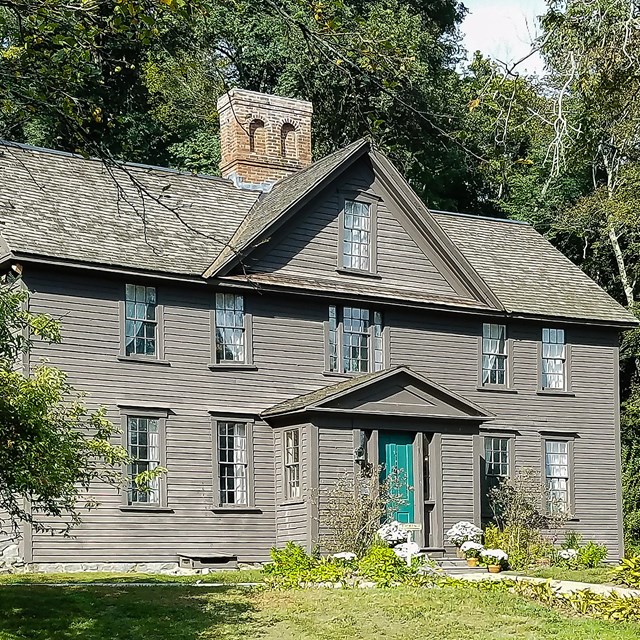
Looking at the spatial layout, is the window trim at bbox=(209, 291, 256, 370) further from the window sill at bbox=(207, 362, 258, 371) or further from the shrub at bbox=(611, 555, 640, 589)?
the shrub at bbox=(611, 555, 640, 589)

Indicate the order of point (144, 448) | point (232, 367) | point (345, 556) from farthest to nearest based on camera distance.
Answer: point (232, 367)
point (144, 448)
point (345, 556)

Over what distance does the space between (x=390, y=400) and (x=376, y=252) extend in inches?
149

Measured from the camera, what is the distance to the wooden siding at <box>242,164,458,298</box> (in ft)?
87.9

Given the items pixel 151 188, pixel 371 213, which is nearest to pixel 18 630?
pixel 151 188

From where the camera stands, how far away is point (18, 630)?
14969 mm

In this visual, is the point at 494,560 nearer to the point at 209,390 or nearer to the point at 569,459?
the point at 209,390

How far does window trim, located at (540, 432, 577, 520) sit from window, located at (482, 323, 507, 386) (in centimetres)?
179

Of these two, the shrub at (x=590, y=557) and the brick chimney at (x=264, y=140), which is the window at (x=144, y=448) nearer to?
the brick chimney at (x=264, y=140)

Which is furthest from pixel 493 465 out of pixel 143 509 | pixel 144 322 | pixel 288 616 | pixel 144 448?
pixel 288 616

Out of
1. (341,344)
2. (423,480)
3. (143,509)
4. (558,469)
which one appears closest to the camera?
(143,509)

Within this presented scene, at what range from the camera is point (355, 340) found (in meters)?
27.8

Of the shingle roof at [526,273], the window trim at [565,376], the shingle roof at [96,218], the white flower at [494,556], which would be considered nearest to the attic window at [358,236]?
the shingle roof at [96,218]

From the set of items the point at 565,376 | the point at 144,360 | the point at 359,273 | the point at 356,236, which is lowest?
the point at 565,376

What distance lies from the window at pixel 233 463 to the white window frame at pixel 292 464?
2.58ft
